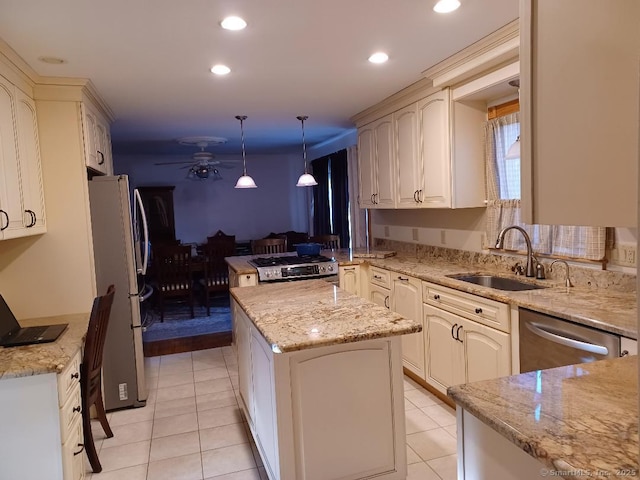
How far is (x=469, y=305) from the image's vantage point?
2.66 metres

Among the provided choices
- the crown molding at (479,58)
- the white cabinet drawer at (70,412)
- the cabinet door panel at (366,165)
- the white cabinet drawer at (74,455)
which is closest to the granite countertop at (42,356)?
the white cabinet drawer at (70,412)

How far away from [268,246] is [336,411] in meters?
3.76

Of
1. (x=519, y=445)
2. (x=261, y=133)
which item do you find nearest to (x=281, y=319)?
(x=519, y=445)

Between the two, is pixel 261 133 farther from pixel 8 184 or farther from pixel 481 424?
pixel 481 424

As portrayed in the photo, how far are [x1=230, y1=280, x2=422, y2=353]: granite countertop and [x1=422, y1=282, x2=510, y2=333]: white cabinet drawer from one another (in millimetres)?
731

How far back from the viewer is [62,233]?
2.93 m

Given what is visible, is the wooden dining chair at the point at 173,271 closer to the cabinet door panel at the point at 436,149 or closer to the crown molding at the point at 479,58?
the cabinet door panel at the point at 436,149

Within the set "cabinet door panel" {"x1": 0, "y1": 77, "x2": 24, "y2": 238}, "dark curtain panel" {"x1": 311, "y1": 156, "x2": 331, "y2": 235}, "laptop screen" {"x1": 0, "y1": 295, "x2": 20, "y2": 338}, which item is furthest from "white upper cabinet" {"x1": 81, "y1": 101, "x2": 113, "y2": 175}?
"dark curtain panel" {"x1": 311, "y1": 156, "x2": 331, "y2": 235}

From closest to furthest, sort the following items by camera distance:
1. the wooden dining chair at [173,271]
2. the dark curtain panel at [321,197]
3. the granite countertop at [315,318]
Answer: the granite countertop at [315,318], the wooden dining chair at [173,271], the dark curtain panel at [321,197]

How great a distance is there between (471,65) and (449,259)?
65.3 inches

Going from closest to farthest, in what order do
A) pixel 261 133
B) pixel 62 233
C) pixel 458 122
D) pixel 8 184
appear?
pixel 8 184 → pixel 62 233 → pixel 458 122 → pixel 261 133

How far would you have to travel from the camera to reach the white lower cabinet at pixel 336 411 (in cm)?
185

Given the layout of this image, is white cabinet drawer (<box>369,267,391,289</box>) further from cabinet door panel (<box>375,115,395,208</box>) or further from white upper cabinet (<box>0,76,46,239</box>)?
white upper cabinet (<box>0,76,46,239</box>)

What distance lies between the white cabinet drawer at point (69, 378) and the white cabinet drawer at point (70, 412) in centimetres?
3
